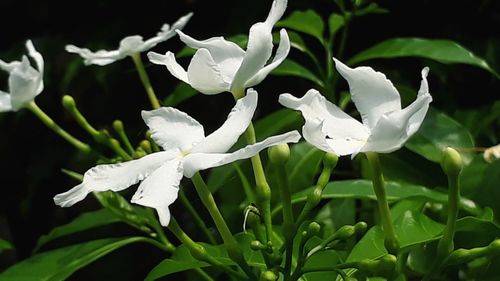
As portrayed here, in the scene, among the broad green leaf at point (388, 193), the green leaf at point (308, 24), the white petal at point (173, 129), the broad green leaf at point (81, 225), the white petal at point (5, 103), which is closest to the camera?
the white petal at point (173, 129)

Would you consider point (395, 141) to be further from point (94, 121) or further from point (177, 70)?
point (94, 121)

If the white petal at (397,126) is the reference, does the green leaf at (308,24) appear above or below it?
below

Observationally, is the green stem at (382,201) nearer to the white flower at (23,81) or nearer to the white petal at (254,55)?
the white petal at (254,55)

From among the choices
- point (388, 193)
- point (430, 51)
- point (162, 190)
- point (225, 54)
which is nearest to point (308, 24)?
point (430, 51)

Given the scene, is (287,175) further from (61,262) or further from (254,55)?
(61,262)

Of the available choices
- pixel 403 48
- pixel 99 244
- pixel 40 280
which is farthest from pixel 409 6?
pixel 40 280

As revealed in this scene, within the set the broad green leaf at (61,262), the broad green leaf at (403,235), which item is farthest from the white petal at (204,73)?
the broad green leaf at (61,262)
